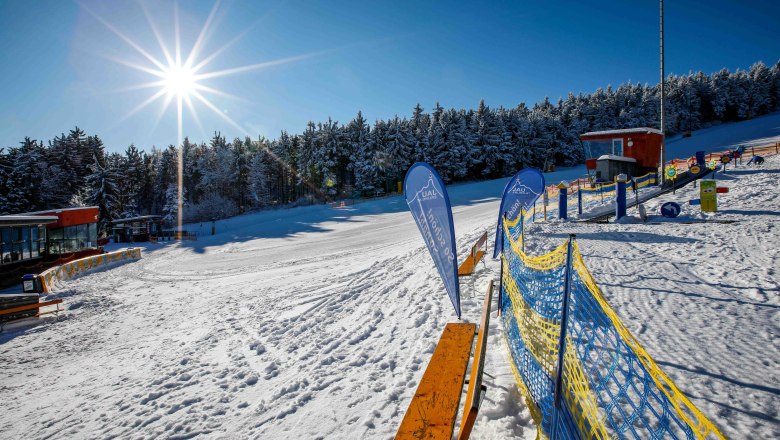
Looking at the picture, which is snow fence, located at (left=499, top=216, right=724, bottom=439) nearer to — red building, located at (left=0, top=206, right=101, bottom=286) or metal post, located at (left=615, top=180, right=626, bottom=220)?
metal post, located at (left=615, top=180, right=626, bottom=220)

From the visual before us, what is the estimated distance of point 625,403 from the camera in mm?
3420

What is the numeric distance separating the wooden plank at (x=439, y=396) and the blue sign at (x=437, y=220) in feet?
3.47

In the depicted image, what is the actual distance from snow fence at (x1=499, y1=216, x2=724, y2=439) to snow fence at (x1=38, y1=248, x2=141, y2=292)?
18.3m

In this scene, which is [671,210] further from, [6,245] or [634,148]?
[6,245]

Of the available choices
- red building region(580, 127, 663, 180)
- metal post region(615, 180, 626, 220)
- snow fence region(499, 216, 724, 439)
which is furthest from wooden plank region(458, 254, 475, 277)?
red building region(580, 127, 663, 180)

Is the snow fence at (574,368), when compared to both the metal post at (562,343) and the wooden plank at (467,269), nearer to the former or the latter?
the metal post at (562,343)

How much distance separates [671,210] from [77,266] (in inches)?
1076

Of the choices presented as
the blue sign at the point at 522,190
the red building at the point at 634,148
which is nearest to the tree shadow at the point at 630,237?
the blue sign at the point at 522,190

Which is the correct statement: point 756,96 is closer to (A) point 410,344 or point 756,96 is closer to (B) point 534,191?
(B) point 534,191

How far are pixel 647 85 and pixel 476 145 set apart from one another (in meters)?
53.9

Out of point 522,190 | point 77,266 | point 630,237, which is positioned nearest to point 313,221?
point 77,266

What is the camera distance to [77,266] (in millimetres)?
17594

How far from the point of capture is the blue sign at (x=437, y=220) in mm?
5145

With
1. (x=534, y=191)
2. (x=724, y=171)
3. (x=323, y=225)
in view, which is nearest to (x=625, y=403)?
(x=534, y=191)
